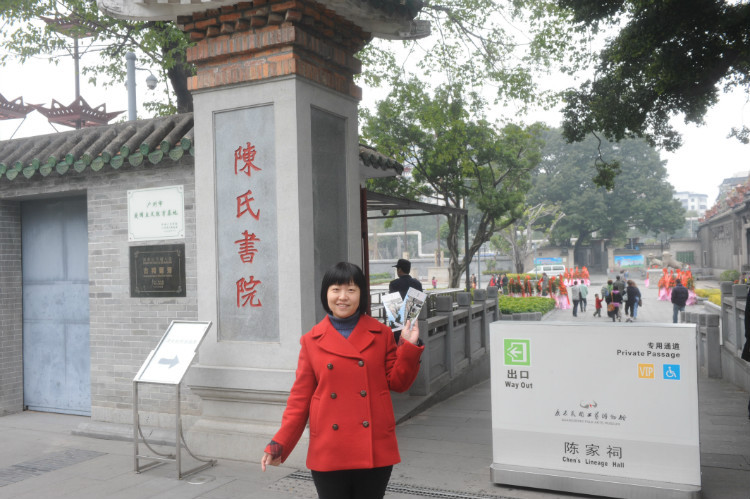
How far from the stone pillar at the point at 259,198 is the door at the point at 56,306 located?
249 centimetres

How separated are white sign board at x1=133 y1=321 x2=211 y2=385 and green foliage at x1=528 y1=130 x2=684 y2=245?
51.5 meters

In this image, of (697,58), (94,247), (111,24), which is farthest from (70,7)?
(697,58)

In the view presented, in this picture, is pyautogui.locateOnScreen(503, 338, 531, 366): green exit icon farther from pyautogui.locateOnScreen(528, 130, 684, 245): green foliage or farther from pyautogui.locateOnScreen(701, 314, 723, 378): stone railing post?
pyautogui.locateOnScreen(528, 130, 684, 245): green foliage

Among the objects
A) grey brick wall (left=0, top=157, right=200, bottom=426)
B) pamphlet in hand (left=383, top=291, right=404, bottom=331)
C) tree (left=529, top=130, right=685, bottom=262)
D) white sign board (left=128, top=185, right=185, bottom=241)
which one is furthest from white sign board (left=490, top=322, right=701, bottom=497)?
tree (left=529, top=130, right=685, bottom=262)

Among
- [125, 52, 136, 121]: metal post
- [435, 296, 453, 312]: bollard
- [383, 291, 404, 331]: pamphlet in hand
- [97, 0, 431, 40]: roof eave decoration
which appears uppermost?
[125, 52, 136, 121]: metal post

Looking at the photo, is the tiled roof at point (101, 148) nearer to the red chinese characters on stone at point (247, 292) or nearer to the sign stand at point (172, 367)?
the red chinese characters on stone at point (247, 292)

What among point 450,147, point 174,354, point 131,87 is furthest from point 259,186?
point 450,147

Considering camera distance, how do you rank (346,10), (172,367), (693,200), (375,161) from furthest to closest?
(693,200)
(375,161)
(346,10)
(172,367)

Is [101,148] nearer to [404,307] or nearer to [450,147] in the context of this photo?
[404,307]

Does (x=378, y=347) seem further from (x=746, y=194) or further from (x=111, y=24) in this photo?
(x=746, y=194)

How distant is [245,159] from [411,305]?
3.07 m

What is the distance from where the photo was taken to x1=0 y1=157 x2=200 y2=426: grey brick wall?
19.9 feet

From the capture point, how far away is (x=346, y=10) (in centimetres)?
532

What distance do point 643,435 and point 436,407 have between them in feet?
12.3
